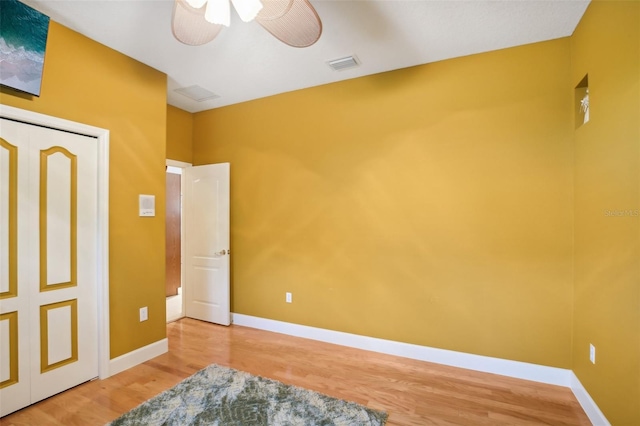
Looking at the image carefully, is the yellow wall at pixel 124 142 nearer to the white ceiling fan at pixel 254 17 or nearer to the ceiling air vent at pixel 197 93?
the ceiling air vent at pixel 197 93

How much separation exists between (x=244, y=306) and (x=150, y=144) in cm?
221

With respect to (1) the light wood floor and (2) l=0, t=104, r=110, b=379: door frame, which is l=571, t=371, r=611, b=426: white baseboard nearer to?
(1) the light wood floor

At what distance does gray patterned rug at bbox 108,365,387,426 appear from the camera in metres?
2.01

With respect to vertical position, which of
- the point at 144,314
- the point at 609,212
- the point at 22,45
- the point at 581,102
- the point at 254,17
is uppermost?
the point at 22,45

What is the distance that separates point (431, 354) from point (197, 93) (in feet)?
12.6

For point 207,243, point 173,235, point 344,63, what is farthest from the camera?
point 173,235

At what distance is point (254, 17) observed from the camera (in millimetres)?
1611

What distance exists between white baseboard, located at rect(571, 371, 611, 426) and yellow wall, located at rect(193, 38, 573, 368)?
15cm

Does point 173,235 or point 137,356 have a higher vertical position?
point 173,235

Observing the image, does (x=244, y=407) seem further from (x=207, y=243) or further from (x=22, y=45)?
(x=22, y=45)

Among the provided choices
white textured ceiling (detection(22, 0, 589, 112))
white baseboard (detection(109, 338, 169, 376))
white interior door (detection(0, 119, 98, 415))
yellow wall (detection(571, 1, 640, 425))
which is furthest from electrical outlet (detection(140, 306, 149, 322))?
yellow wall (detection(571, 1, 640, 425))


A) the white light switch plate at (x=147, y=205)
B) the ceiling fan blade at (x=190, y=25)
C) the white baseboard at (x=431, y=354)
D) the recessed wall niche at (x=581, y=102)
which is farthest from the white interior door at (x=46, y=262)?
the recessed wall niche at (x=581, y=102)

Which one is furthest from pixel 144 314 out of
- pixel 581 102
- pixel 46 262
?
pixel 581 102

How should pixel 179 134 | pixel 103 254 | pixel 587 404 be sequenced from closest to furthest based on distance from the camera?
pixel 587 404
pixel 103 254
pixel 179 134
